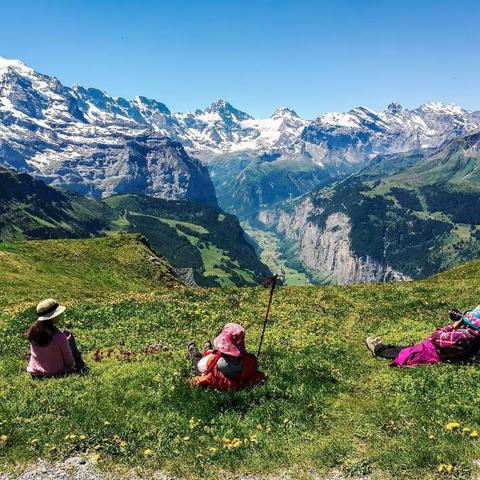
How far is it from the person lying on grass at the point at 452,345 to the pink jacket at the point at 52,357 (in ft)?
42.6

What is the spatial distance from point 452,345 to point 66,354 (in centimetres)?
1474

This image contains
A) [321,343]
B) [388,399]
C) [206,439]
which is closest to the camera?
[206,439]

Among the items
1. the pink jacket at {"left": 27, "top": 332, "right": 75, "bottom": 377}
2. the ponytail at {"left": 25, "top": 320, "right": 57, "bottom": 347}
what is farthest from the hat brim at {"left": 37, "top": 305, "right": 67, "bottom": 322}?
the pink jacket at {"left": 27, "top": 332, "right": 75, "bottom": 377}

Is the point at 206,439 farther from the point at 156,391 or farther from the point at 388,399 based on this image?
the point at 388,399

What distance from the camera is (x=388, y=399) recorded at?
16.0m

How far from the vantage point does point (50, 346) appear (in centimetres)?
1814

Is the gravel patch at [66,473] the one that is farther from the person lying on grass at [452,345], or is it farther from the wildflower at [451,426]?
the person lying on grass at [452,345]

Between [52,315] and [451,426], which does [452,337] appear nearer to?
[451,426]

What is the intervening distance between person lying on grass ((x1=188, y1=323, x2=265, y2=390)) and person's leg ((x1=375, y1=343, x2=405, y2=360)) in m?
7.42

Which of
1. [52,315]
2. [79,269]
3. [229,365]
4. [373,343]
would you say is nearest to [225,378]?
[229,365]

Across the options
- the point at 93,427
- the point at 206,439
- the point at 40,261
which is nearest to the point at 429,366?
the point at 206,439

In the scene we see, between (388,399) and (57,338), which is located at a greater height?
(57,338)

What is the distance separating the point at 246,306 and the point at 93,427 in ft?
76.3

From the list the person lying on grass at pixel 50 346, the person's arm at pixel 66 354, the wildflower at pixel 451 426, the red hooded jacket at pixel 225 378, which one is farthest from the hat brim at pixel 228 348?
the wildflower at pixel 451 426
